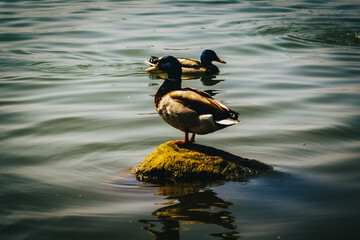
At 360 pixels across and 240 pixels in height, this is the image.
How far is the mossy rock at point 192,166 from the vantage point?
18.5 ft

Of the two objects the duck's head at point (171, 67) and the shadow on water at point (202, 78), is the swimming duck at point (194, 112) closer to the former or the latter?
the duck's head at point (171, 67)

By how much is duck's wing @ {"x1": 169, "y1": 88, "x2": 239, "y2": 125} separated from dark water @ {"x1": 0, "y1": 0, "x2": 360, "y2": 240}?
770 millimetres

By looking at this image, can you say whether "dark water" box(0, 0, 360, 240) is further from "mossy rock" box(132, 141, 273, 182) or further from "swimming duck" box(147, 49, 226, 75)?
"swimming duck" box(147, 49, 226, 75)

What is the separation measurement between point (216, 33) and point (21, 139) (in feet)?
40.7

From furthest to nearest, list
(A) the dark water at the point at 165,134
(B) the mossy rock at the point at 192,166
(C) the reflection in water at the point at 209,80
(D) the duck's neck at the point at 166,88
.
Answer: (C) the reflection in water at the point at 209,80 → (D) the duck's neck at the point at 166,88 → (B) the mossy rock at the point at 192,166 → (A) the dark water at the point at 165,134

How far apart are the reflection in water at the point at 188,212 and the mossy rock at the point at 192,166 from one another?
0.15m

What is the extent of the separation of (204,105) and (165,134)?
237 centimetres

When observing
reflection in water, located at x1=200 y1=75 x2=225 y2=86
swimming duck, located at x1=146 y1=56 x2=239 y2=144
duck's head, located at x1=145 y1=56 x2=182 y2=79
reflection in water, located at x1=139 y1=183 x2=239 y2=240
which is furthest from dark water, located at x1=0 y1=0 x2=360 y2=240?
duck's head, located at x1=145 y1=56 x2=182 y2=79

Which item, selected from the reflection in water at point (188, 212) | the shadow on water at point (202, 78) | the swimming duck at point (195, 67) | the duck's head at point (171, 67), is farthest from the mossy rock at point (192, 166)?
the swimming duck at point (195, 67)

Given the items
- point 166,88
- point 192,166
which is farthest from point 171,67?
point 192,166

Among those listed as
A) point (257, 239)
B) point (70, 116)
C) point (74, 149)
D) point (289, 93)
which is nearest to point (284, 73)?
point (289, 93)

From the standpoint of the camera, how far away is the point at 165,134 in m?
7.82

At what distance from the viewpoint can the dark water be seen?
4.83 metres

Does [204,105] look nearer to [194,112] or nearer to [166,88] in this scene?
[194,112]
